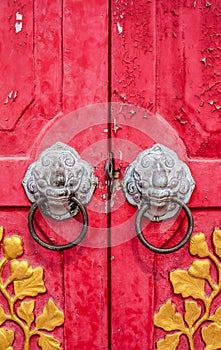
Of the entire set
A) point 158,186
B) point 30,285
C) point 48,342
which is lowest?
point 48,342

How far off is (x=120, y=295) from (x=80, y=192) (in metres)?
0.22

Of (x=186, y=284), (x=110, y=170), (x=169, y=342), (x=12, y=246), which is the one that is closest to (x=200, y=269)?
(x=186, y=284)

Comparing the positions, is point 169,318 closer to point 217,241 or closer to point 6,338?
point 217,241

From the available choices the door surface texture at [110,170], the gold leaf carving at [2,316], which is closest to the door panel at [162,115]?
the door surface texture at [110,170]

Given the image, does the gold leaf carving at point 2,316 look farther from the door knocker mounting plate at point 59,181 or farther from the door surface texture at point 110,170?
the door knocker mounting plate at point 59,181

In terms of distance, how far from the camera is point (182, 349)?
3.15ft

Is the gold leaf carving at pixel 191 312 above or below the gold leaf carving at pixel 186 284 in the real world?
below

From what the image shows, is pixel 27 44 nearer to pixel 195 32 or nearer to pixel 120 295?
pixel 195 32

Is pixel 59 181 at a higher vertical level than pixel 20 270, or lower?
higher

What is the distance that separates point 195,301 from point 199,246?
108 millimetres

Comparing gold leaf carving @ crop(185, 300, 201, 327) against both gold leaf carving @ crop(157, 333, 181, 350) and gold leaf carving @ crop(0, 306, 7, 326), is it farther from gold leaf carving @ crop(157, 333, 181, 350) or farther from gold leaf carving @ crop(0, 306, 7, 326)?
gold leaf carving @ crop(0, 306, 7, 326)

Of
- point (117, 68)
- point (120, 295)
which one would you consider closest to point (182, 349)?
point (120, 295)

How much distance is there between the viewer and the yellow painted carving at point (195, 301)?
0.94 meters

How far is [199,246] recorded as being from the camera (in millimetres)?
942
